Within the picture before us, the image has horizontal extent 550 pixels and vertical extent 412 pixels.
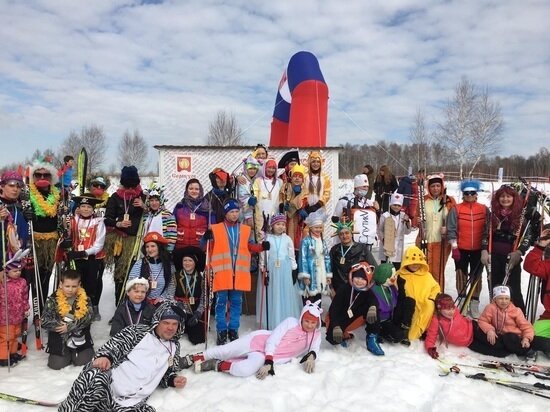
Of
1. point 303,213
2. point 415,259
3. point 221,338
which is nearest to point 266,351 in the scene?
point 221,338

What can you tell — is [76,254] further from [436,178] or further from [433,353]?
[436,178]

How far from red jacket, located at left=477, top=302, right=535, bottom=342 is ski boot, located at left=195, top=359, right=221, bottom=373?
9.54 feet

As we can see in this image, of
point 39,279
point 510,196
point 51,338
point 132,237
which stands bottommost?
point 51,338

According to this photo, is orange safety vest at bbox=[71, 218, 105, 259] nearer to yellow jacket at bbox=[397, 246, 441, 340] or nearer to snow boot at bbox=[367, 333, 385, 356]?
snow boot at bbox=[367, 333, 385, 356]

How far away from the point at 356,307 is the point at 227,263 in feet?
5.04

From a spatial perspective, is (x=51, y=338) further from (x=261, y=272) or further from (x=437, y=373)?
(x=437, y=373)

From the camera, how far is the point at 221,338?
16.0ft

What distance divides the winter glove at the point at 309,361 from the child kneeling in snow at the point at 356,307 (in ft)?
1.71

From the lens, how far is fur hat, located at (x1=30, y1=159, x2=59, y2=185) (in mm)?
4941

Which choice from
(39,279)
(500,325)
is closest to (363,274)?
(500,325)

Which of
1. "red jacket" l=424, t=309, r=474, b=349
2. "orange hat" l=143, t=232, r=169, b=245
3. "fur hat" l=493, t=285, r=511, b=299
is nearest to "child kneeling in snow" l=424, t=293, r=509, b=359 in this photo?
"red jacket" l=424, t=309, r=474, b=349

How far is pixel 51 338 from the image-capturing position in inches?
169

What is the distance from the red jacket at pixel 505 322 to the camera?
4.61m

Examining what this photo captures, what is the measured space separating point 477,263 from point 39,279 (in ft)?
17.7
